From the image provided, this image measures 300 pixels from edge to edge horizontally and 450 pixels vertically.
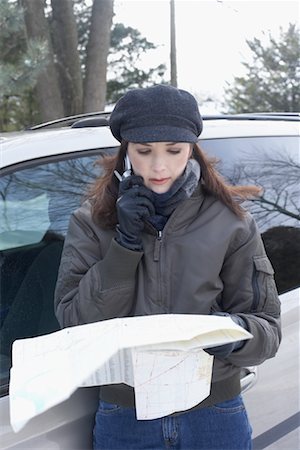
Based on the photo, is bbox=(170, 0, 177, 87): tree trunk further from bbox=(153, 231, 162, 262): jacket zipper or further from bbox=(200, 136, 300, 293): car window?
bbox=(153, 231, 162, 262): jacket zipper

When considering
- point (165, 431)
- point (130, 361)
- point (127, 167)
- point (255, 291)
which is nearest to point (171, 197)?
point (127, 167)

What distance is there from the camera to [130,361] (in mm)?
1309

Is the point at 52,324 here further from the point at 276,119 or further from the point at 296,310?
→ the point at 276,119

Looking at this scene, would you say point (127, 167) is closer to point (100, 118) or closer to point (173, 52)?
point (100, 118)

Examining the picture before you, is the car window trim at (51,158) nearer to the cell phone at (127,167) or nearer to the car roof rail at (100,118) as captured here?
the car roof rail at (100,118)

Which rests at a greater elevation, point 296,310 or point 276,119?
point 276,119

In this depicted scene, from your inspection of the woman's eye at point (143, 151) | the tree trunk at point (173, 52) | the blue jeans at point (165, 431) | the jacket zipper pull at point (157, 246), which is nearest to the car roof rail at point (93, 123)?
the woman's eye at point (143, 151)

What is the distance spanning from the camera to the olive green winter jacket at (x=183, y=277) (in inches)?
59.8

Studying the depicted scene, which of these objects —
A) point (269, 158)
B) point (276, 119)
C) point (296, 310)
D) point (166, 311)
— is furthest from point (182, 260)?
point (276, 119)

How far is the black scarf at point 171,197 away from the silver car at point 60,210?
465mm

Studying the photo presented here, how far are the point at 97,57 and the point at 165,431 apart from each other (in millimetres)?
6060

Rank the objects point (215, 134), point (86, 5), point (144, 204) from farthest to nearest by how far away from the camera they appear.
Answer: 1. point (86, 5)
2. point (215, 134)
3. point (144, 204)

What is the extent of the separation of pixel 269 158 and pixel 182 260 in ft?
3.46

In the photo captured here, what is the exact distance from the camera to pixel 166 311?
5.12 ft
